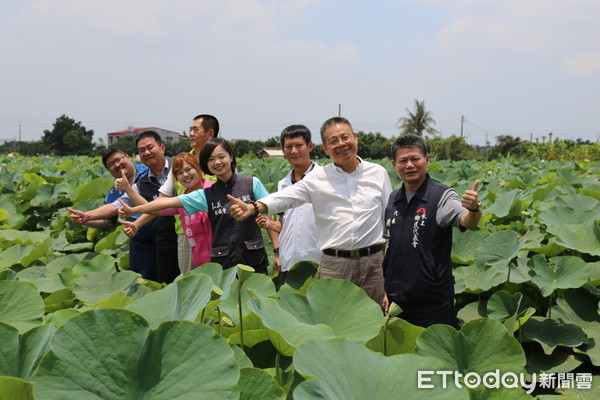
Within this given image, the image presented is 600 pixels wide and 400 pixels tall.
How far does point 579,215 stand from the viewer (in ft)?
9.84

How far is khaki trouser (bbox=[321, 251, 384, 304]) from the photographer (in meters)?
2.33

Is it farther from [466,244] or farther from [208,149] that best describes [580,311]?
[208,149]

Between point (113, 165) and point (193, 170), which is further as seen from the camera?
point (113, 165)

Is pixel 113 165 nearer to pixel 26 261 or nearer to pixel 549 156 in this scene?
pixel 26 261

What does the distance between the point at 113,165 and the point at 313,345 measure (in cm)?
284

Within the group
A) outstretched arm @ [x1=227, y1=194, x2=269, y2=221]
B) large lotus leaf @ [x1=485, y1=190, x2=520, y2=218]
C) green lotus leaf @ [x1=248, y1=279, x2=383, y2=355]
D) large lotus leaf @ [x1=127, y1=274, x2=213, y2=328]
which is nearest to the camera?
large lotus leaf @ [x1=127, y1=274, x2=213, y2=328]

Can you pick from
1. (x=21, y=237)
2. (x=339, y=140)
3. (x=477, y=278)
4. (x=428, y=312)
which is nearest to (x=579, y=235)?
(x=477, y=278)

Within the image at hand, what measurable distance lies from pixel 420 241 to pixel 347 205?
15.4 inches

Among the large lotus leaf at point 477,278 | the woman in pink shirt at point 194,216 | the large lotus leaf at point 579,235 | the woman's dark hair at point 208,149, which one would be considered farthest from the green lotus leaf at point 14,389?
the large lotus leaf at point 579,235

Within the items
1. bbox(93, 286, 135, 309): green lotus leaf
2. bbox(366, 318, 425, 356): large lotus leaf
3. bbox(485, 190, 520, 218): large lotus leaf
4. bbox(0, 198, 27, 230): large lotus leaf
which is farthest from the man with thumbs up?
bbox(0, 198, 27, 230): large lotus leaf

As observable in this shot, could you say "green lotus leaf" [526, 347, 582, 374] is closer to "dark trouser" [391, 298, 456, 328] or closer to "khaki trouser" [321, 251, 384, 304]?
"dark trouser" [391, 298, 456, 328]

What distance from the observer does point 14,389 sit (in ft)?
2.43

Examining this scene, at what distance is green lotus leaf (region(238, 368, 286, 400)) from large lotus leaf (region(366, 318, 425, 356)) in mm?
410

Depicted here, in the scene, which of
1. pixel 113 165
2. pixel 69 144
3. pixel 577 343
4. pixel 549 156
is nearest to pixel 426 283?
pixel 577 343
